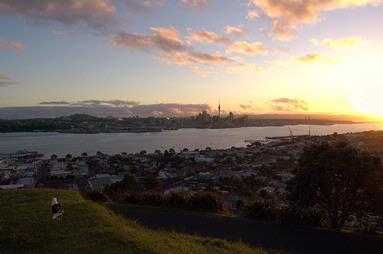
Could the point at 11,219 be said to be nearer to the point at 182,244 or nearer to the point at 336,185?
the point at 182,244

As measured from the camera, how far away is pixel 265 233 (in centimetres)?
928

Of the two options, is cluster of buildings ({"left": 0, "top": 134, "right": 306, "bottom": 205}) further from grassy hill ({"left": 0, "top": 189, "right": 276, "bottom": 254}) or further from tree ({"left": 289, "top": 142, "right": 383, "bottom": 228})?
grassy hill ({"left": 0, "top": 189, "right": 276, "bottom": 254})

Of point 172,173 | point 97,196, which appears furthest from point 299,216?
point 172,173

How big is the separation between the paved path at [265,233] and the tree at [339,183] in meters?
1.47

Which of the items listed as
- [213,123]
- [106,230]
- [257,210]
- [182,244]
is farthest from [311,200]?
[213,123]

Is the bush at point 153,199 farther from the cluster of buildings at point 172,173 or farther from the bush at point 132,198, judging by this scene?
the cluster of buildings at point 172,173

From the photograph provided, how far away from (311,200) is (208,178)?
72.6 feet

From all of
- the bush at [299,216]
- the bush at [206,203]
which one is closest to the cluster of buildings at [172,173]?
the bush at [206,203]

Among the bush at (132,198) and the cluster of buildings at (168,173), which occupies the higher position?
the bush at (132,198)

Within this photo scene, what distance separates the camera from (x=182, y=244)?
6.76m

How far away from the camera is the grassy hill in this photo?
6.00 meters

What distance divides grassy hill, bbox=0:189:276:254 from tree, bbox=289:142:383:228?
4.25 m

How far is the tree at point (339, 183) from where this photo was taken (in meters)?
10.9

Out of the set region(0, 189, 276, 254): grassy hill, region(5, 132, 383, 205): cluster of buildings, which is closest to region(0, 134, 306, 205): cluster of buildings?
region(5, 132, 383, 205): cluster of buildings
